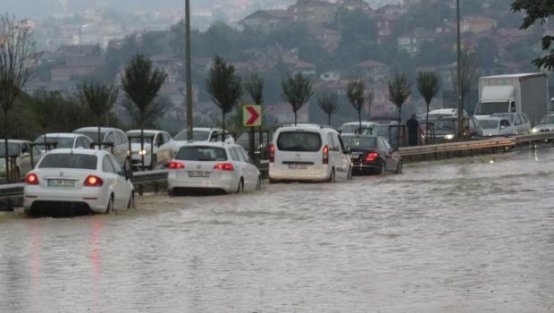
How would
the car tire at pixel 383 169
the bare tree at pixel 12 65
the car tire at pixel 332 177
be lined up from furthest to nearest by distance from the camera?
the car tire at pixel 383 169
the bare tree at pixel 12 65
the car tire at pixel 332 177

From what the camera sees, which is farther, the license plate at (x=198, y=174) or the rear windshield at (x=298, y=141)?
the rear windshield at (x=298, y=141)

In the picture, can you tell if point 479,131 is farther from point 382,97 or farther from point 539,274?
point 382,97

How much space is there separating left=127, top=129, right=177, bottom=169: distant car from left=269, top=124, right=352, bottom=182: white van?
7.67 metres

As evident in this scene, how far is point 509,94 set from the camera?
269ft

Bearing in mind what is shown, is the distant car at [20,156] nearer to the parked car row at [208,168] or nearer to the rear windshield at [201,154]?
the parked car row at [208,168]

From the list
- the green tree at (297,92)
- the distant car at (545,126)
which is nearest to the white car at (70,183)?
the green tree at (297,92)

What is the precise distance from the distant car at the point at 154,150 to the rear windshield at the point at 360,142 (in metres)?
5.93

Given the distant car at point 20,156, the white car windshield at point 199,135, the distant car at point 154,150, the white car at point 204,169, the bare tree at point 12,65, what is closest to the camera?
the white car at point 204,169

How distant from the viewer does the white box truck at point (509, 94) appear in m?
81.9

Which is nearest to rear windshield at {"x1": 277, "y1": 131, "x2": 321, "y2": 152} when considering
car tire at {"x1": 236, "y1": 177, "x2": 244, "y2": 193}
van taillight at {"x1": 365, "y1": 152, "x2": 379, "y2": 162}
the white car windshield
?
car tire at {"x1": 236, "y1": 177, "x2": 244, "y2": 193}

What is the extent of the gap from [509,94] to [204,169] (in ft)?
165

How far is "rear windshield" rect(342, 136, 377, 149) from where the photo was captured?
45625 mm

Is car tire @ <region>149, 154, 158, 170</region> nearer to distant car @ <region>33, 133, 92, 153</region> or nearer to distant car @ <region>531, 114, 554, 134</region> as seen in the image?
distant car @ <region>33, 133, 92, 153</region>

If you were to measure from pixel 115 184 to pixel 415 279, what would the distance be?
11.9 meters
